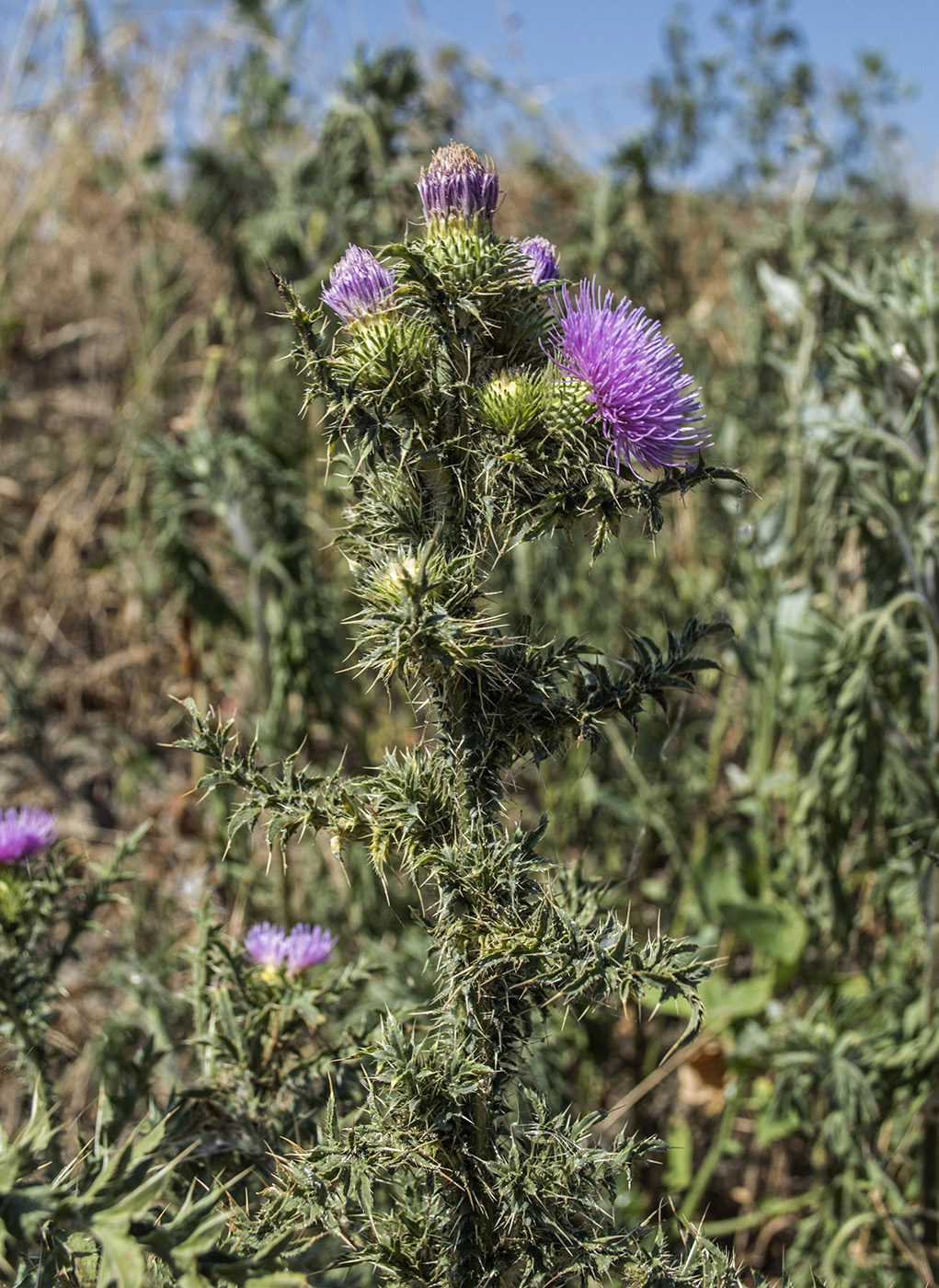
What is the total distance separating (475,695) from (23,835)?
1.08 meters

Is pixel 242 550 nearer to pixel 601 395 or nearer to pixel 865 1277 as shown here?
pixel 601 395

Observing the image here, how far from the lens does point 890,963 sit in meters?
2.78

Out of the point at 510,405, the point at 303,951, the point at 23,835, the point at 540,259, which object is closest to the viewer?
the point at 510,405

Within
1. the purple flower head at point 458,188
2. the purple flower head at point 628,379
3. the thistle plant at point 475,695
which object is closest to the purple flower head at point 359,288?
the thistle plant at point 475,695

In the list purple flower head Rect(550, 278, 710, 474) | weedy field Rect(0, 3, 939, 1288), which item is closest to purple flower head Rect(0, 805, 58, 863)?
weedy field Rect(0, 3, 939, 1288)

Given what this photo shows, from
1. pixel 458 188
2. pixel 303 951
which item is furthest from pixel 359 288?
pixel 303 951

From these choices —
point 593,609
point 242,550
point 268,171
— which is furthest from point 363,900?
point 268,171

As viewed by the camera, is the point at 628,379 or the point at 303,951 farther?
the point at 303,951

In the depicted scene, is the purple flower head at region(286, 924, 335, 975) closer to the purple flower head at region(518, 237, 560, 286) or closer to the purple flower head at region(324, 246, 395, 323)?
the purple flower head at region(324, 246, 395, 323)

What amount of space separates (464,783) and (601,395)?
557mm

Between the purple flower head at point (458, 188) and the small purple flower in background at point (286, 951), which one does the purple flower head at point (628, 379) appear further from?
the small purple flower in background at point (286, 951)

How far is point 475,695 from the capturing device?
4.51ft

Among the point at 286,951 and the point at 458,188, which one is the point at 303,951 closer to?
the point at 286,951

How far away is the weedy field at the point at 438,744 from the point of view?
1.29 metres
